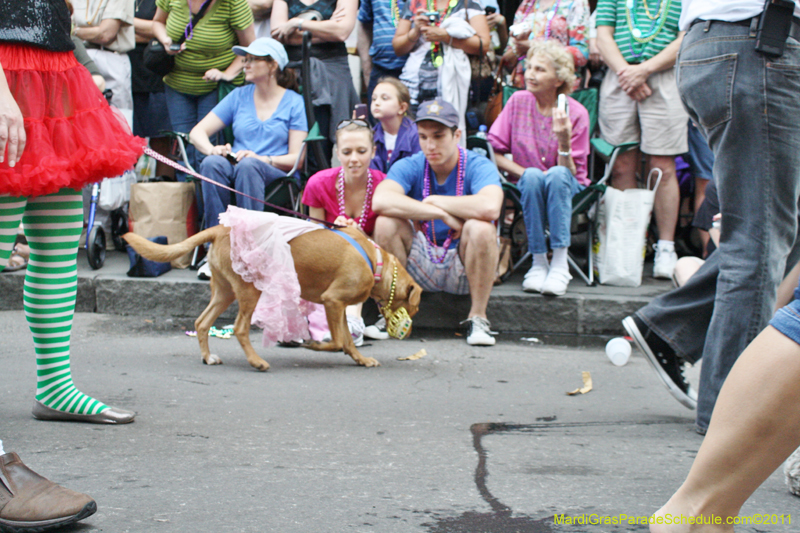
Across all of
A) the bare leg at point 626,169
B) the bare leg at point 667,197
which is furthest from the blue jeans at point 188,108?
the bare leg at point 667,197

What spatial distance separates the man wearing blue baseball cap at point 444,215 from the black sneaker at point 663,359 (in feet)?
5.41

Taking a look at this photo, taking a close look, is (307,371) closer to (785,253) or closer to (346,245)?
(346,245)

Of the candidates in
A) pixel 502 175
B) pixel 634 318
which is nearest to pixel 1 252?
pixel 634 318

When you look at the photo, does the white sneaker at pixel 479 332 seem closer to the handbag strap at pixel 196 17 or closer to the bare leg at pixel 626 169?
the bare leg at pixel 626 169

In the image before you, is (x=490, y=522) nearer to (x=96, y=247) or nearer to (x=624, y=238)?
(x=624, y=238)

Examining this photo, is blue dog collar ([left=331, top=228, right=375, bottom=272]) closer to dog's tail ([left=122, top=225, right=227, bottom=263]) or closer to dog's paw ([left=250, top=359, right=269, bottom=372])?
dog's tail ([left=122, top=225, right=227, bottom=263])

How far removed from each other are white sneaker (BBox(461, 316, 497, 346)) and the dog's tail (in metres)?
1.71

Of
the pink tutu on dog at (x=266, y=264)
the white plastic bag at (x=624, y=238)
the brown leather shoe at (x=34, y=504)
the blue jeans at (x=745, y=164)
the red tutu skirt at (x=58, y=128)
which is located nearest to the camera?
the brown leather shoe at (x=34, y=504)

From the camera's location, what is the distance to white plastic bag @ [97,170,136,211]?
580cm

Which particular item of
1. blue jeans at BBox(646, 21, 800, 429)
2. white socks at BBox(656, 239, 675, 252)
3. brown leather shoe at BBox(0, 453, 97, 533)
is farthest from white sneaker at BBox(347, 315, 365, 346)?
brown leather shoe at BBox(0, 453, 97, 533)

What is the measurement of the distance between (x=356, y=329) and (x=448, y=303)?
2.79ft

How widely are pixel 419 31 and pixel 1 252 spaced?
170 inches

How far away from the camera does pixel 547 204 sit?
16.9 feet

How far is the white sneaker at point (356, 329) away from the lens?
4.55m
